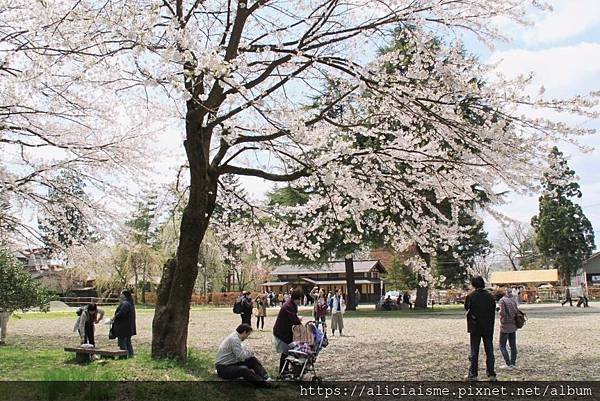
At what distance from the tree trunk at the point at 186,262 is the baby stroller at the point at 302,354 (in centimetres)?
207

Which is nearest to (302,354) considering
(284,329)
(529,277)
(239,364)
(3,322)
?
(284,329)

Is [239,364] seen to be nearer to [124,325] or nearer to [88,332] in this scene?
[124,325]

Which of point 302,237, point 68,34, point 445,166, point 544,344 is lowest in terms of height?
point 544,344

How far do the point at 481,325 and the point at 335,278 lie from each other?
175ft

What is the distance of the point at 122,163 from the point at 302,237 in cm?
463

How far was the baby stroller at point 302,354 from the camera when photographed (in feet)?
24.7

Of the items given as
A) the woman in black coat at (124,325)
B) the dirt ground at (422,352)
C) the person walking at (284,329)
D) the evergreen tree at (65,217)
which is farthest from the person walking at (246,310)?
the person walking at (284,329)

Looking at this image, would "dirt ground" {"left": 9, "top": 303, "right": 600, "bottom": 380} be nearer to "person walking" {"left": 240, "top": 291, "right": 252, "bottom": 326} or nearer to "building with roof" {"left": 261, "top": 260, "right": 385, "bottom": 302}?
"person walking" {"left": 240, "top": 291, "right": 252, "bottom": 326}

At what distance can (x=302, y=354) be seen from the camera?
751 centimetres

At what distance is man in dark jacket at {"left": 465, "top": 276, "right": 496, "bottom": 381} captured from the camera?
7969mm

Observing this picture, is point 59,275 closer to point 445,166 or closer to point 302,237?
point 302,237

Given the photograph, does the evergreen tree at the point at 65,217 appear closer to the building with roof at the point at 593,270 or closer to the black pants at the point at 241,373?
the black pants at the point at 241,373

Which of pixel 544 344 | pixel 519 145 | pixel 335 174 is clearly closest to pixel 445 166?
pixel 519 145

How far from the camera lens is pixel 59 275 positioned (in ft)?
156
